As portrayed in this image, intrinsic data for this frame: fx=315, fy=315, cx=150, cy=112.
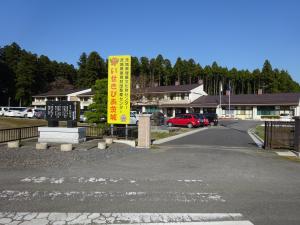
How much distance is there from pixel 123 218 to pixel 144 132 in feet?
33.4

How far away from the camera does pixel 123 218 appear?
5203 millimetres

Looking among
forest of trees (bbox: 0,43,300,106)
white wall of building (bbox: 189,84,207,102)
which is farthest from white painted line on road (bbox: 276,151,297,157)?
forest of trees (bbox: 0,43,300,106)

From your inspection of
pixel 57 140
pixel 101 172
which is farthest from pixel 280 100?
pixel 101 172

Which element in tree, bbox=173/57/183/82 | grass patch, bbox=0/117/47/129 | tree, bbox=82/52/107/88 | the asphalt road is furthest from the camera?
tree, bbox=173/57/183/82

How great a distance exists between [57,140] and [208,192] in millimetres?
10797

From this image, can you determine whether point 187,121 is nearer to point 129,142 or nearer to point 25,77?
point 129,142

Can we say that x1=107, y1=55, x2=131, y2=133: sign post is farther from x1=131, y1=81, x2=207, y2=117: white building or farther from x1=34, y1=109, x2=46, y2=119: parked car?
x1=131, y1=81, x2=207, y2=117: white building

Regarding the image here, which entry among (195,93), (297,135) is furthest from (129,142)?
(195,93)

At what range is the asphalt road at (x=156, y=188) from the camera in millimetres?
5480

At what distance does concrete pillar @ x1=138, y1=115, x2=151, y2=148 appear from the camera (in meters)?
15.3

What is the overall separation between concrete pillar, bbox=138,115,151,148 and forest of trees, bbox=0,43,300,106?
59407mm

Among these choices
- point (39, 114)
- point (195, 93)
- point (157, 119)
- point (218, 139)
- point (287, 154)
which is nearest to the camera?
point (287, 154)

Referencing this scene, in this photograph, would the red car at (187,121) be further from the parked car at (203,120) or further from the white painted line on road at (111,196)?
the white painted line on road at (111,196)

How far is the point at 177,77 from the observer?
92.9m
